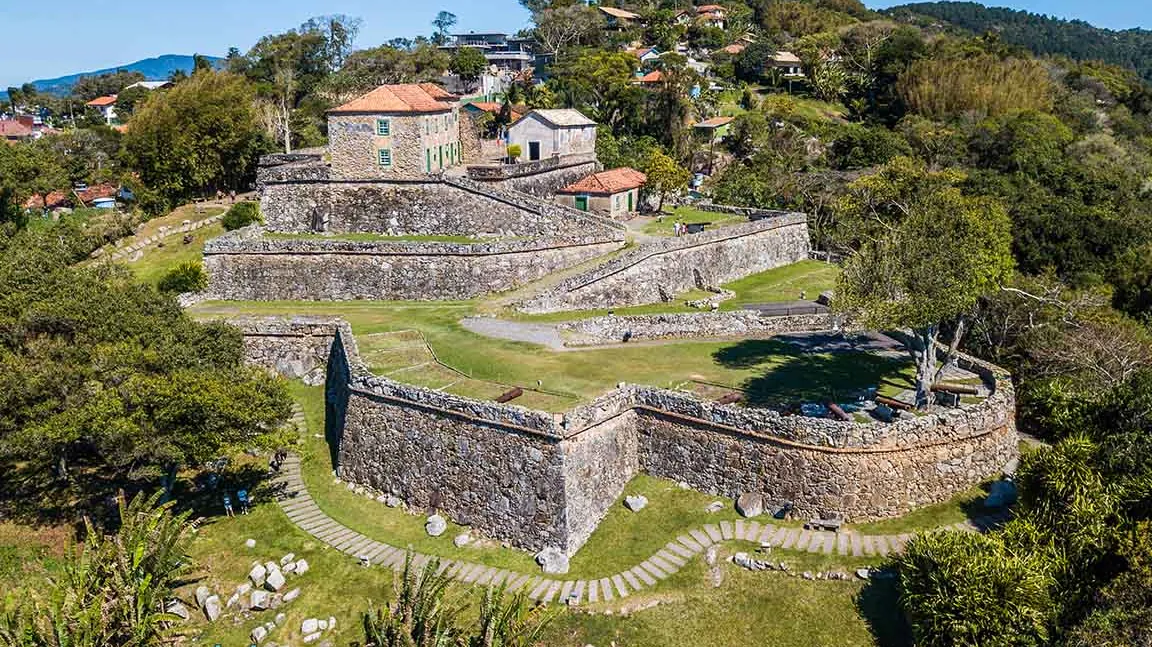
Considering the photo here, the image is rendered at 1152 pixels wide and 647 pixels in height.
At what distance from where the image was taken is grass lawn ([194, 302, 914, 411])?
28188 millimetres

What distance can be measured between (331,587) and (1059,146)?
82.5 meters

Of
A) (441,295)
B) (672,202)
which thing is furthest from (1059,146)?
(441,295)

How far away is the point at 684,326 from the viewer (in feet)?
116

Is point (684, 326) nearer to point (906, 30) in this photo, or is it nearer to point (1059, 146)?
point (1059, 146)

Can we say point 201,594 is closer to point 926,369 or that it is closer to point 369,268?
point 369,268

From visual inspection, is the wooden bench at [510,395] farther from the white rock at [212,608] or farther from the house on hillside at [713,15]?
the house on hillside at [713,15]

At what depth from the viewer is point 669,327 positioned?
35.4m

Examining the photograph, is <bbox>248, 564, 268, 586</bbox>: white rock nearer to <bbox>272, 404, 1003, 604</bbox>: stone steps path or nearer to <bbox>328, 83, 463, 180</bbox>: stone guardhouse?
<bbox>272, 404, 1003, 604</bbox>: stone steps path

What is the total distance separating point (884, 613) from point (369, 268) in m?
31.7

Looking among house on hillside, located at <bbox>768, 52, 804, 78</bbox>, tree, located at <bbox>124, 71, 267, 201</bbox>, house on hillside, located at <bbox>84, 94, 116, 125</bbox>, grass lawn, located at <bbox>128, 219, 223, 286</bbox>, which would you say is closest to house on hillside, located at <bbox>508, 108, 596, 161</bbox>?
tree, located at <bbox>124, 71, 267, 201</bbox>

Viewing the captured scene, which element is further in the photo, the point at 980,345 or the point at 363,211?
the point at 363,211

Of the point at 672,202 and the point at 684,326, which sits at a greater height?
the point at 672,202

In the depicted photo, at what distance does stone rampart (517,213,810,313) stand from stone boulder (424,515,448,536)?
48.4 ft

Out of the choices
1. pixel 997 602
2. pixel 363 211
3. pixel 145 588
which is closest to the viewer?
pixel 997 602
